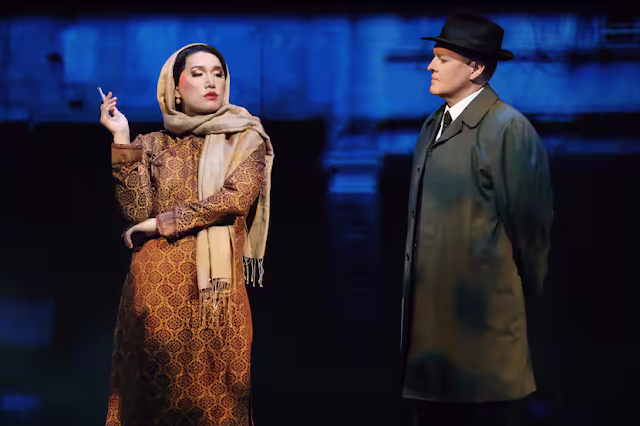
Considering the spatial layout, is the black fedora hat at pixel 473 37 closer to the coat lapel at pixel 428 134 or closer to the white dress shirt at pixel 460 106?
the white dress shirt at pixel 460 106

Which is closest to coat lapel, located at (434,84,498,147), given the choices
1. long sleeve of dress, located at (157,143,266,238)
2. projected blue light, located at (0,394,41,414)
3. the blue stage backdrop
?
long sleeve of dress, located at (157,143,266,238)

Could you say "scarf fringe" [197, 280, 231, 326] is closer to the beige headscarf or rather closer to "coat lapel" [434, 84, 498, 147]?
the beige headscarf

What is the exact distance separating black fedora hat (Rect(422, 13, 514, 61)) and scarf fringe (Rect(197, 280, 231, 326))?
1241 millimetres

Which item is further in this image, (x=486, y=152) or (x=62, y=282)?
(x=62, y=282)

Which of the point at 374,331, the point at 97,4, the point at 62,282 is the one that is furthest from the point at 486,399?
the point at 97,4

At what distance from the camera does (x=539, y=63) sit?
408cm

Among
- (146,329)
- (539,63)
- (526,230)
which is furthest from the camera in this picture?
(539,63)

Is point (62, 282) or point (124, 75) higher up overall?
point (124, 75)

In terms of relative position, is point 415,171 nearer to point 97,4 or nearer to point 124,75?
point 124,75

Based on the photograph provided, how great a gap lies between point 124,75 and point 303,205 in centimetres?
104

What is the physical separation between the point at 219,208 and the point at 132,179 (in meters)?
0.37

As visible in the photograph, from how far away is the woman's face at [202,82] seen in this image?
357cm

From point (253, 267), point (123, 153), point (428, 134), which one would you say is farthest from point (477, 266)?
point (123, 153)

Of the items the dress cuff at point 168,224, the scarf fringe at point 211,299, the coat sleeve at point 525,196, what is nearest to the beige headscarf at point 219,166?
the scarf fringe at point 211,299
